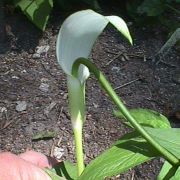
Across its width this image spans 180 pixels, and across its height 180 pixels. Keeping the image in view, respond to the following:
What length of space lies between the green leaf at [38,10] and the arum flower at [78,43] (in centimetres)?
84

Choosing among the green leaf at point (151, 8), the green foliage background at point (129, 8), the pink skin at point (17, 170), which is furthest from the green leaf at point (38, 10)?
the pink skin at point (17, 170)

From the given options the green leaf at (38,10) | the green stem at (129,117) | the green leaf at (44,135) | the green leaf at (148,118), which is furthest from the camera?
the green leaf at (38,10)

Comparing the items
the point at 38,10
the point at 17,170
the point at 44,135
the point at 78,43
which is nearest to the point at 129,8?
the point at 38,10

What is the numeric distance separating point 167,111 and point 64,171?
2.10 ft

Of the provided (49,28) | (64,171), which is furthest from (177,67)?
(64,171)

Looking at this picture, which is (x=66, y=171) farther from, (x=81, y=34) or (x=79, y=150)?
(x=81, y=34)

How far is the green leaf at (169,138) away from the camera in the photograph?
386mm

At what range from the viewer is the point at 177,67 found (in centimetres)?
124

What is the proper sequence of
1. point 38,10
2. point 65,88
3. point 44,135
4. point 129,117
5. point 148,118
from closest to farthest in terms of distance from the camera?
point 129,117 < point 148,118 < point 44,135 < point 65,88 < point 38,10

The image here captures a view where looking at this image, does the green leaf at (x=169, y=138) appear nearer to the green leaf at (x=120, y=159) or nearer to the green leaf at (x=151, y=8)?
the green leaf at (x=120, y=159)

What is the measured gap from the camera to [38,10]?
128 centimetres

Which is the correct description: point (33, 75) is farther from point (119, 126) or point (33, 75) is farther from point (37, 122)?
point (119, 126)

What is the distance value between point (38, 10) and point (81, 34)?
0.90 metres

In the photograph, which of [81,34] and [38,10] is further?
[38,10]
